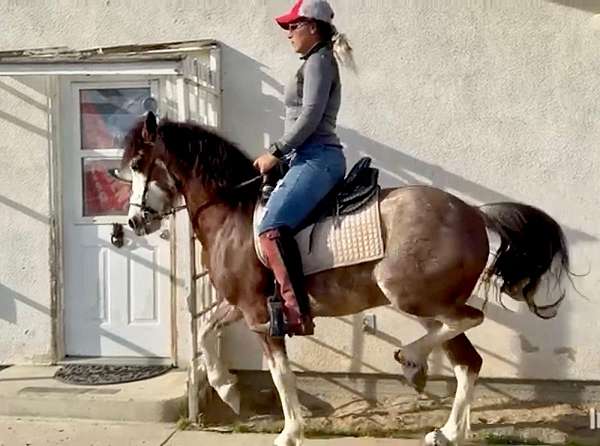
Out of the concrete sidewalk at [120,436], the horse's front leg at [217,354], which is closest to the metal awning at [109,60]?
the horse's front leg at [217,354]

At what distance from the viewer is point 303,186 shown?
5141mm

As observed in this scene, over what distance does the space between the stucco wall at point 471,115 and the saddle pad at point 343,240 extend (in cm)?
152

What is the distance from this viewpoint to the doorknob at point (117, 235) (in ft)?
21.4

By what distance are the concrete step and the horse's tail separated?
2.46 m

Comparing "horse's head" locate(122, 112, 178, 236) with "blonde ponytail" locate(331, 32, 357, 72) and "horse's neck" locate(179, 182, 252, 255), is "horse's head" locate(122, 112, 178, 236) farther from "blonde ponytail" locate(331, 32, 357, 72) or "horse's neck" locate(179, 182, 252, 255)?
"blonde ponytail" locate(331, 32, 357, 72)

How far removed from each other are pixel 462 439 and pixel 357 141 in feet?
7.79

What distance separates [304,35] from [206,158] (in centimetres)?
98

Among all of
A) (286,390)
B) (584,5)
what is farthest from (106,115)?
(584,5)

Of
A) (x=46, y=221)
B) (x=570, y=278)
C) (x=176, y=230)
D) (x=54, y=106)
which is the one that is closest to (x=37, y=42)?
(x=54, y=106)

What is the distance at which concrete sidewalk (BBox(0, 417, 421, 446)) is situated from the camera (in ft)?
19.3

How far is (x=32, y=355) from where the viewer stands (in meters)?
7.22

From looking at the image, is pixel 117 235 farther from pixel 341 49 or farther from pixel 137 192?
pixel 341 49

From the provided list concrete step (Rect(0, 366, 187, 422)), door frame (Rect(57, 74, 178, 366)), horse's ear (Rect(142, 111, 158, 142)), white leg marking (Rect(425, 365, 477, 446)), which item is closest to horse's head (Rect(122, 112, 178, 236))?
horse's ear (Rect(142, 111, 158, 142))

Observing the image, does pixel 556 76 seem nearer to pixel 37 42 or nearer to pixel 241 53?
pixel 241 53
